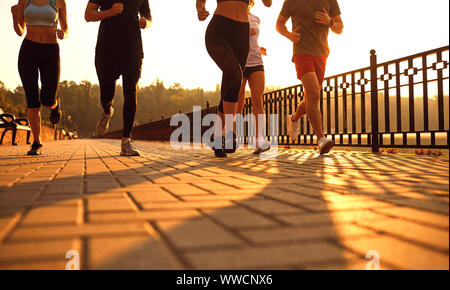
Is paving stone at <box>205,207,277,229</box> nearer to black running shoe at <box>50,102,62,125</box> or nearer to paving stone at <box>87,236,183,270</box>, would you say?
paving stone at <box>87,236,183,270</box>

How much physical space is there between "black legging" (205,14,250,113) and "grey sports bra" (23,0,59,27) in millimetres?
2432

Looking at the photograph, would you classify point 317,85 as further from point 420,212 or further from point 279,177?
point 420,212

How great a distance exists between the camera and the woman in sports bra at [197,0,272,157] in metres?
4.25

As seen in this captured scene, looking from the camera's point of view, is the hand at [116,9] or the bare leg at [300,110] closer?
the hand at [116,9]

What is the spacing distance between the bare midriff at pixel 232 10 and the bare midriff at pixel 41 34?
8.29 ft

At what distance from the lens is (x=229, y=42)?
4328 mm

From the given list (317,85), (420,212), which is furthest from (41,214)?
(317,85)

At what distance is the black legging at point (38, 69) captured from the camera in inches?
198

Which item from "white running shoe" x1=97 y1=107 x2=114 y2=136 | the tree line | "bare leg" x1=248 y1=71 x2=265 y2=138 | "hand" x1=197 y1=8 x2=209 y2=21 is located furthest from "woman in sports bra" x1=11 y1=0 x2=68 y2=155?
the tree line

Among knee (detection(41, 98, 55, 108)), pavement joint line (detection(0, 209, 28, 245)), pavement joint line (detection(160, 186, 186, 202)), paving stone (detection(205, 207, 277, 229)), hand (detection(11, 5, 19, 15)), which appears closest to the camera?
pavement joint line (detection(0, 209, 28, 245))

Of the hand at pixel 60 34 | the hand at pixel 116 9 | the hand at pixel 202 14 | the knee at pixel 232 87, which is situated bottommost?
the knee at pixel 232 87

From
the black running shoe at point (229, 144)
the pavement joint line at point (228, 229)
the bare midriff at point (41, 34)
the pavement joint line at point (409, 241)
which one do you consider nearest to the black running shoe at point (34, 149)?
the bare midriff at point (41, 34)

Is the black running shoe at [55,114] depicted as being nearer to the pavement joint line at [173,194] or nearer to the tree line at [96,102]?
the pavement joint line at [173,194]
